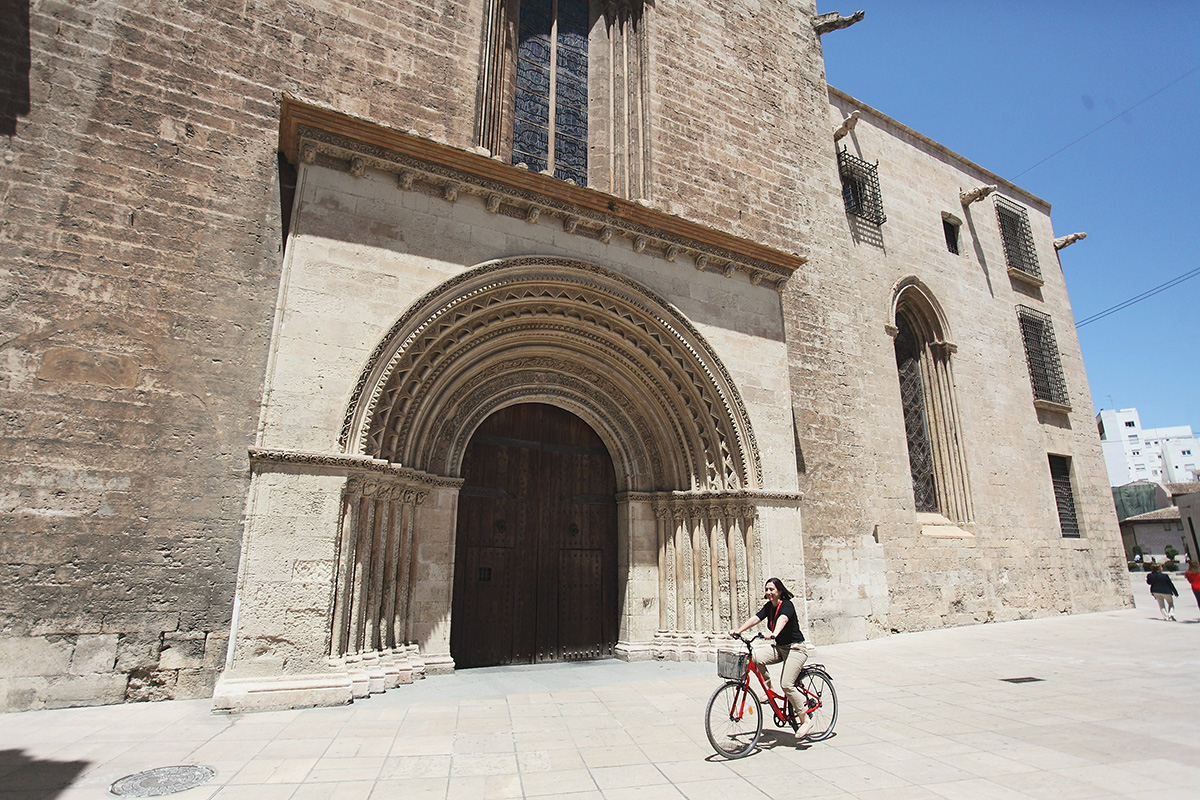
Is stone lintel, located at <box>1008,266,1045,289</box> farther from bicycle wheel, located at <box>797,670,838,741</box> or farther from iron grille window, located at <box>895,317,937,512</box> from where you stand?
bicycle wheel, located at <box>797,670,838,741</box>

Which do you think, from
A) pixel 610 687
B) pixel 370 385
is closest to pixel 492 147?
pixel 370 385

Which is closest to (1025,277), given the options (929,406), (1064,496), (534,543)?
(1064,496)

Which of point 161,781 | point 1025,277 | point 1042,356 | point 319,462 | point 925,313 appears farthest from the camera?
point 1025,277

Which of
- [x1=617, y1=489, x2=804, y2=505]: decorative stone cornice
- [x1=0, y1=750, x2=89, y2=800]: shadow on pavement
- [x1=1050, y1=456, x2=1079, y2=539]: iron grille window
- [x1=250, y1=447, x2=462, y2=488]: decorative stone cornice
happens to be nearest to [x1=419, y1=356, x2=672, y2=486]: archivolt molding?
[x1=617, y1=489, x2=804, y2=505]: decorative stone cornice

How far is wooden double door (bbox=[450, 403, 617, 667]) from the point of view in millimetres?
7027

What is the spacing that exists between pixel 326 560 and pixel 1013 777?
506 cm

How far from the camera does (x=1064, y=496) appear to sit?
1377 cm

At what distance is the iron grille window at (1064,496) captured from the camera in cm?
1351

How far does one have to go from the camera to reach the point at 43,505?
4.89m

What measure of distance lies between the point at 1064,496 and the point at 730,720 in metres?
13.7

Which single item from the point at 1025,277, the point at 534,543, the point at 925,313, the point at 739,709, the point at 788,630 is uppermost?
the point at 1025,277

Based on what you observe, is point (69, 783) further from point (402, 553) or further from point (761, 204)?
point (761, 204)

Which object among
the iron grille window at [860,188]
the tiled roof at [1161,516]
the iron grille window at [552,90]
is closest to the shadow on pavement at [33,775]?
the iron grille window at [552,90]

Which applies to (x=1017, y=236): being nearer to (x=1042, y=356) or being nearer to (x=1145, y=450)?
(x=1042, y=356)
